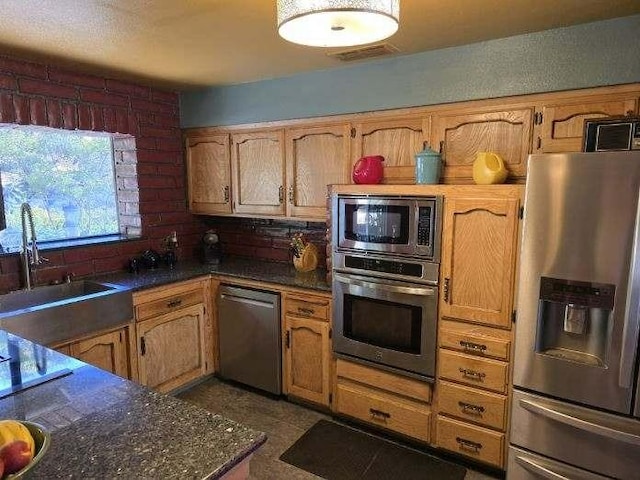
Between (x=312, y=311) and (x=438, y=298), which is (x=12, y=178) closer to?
(x=312, y=311)

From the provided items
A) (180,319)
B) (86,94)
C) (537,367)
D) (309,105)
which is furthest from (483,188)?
(86,94)

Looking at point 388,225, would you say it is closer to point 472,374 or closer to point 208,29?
point 472,374

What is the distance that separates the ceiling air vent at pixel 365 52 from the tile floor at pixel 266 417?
228 centimetres

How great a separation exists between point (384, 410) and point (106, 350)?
171 centimetres

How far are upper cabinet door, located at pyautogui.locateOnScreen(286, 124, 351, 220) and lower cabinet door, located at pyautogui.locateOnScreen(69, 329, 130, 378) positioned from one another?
55.1 inches

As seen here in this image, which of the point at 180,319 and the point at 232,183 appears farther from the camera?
the point at 232,183

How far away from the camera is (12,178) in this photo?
2.69 m

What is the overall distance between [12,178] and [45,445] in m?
2.47

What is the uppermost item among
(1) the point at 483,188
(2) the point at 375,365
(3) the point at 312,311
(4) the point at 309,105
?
(4) the point at 309,105

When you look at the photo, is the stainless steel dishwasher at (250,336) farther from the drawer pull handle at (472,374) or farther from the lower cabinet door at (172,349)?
the drawer pull handle at (472,374)

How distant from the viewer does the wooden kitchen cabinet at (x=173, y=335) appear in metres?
2.74

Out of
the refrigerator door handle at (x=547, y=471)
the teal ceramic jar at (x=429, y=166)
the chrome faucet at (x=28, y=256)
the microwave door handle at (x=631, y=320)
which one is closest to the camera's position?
the microwave door handle at (x=631, y=320)

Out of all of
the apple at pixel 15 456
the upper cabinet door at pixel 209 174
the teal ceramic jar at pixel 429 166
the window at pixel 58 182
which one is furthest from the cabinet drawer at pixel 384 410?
the window at pixel 58 182

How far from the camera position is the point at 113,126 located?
3016 millimetres
